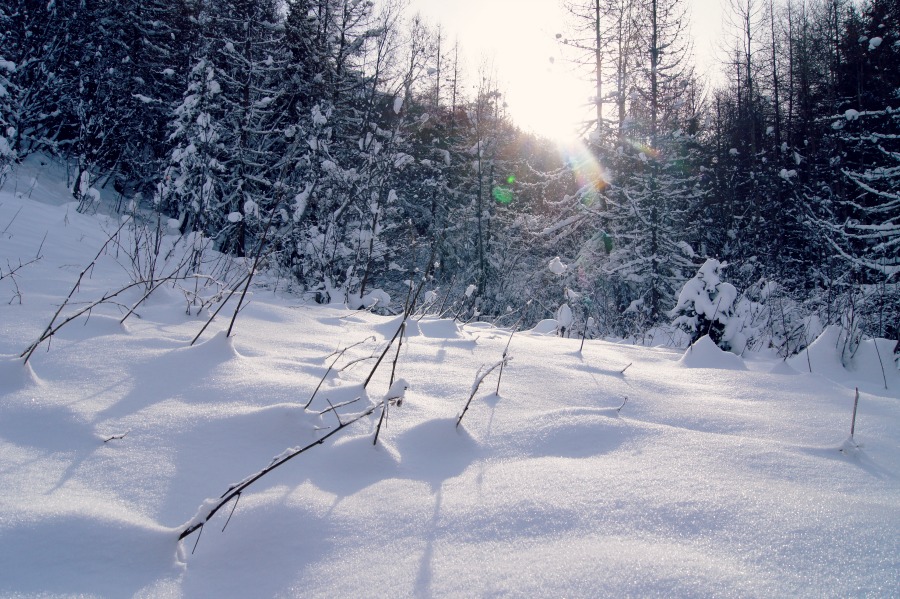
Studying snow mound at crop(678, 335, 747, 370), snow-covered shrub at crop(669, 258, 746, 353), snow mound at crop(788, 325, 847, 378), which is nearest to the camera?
snow mound at crop(678, 335, 747, 370)

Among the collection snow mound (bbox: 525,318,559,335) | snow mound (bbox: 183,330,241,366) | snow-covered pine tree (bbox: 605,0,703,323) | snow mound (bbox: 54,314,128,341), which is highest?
snow-covered pine tree (bbox: 605,0,703,323)

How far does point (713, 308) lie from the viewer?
4891 millimetres

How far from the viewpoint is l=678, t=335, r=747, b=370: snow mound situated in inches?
121

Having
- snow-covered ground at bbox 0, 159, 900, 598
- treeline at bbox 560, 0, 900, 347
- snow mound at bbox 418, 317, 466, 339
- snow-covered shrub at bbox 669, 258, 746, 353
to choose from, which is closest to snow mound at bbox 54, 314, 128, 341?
snow-covered ground at bbox 0, 159, 900, 598

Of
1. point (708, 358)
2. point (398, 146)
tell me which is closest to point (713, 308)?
point (708, 358)

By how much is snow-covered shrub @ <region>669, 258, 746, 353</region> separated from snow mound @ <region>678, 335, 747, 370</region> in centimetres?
166

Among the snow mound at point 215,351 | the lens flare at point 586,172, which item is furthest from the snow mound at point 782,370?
the lens flare at point 586,172

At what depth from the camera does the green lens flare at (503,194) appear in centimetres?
2083

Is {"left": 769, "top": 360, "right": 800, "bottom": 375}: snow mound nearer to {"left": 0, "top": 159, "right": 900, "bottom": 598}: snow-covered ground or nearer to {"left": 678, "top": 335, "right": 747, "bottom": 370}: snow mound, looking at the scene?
{"left": 678, "top": 335, "right": 747, "bottom": 370}: snow mound

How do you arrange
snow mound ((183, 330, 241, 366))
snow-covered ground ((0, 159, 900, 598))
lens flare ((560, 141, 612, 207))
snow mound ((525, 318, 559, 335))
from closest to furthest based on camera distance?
snow-covered ground ((0, 159, 900, 598)) → snow mound ((183, 330, 241, 366)) → snow mound ((525, 318, 559, 335)) → lens flare ((560, 141, 612, 207))

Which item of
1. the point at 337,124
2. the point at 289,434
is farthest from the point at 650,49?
the point at 289,434

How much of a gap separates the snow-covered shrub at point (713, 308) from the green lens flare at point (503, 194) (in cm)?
1580

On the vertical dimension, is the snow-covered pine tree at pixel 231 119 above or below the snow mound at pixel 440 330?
above

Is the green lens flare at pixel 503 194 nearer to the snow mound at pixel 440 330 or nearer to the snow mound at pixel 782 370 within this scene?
the snow mound at pixel 440 330
